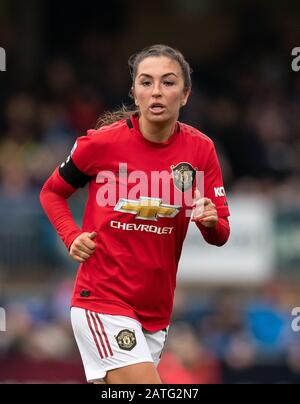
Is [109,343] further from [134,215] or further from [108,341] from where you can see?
[134,215]

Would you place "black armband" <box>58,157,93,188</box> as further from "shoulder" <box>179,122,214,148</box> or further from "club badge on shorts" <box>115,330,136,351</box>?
"club badge on shorts" <box>115,330,136,351</box>

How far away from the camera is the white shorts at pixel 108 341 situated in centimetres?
602

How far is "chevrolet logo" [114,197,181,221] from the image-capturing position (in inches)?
240

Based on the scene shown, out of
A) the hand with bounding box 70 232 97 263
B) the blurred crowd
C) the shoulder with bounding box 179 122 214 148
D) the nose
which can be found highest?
the nose

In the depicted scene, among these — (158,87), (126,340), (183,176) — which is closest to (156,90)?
(158,87)

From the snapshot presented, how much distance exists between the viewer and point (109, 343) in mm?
6082

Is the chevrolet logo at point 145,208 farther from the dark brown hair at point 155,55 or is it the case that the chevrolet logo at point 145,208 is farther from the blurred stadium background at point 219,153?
the blurred stadium background at point 219,153

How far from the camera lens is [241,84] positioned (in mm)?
16578

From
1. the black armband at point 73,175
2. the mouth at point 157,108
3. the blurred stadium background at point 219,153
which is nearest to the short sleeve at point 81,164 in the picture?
the black armband at point 73,175


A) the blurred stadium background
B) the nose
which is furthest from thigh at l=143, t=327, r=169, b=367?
the blurred stadium background

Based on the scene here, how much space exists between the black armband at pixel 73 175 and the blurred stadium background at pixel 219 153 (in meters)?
3.93

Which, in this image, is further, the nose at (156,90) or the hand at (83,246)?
the nose at (156,90)

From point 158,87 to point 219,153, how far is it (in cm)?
852
